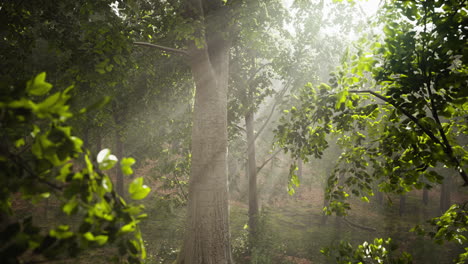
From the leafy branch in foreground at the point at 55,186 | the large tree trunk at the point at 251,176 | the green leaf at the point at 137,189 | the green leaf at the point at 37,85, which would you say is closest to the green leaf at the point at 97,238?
the leafy branch in foreground at the point at 55,186

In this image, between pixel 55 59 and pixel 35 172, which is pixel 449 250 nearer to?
pixel 35 172

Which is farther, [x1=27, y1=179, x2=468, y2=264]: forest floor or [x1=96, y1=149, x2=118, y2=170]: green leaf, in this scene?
[x1=27, y1=179, x2=468, y2=264]: forest floor

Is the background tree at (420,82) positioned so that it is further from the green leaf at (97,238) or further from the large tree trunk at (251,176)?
the large tree trunk at (251,176)

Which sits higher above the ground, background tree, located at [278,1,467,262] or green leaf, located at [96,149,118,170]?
background tree, located at [278,1,467,262]

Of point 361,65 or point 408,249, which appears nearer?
point 361,65

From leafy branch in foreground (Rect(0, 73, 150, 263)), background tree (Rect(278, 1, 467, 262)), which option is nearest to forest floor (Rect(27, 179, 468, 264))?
background tree (Rect(278, 1, 467, 262))

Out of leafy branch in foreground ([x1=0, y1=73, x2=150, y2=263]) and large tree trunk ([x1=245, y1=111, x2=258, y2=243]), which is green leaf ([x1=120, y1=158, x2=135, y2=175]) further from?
large tree trunk ([x1=245, y1=111, x2=258, y2=243])

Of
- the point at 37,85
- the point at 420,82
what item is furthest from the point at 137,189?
the point at 420,82

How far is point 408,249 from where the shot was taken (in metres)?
11.0

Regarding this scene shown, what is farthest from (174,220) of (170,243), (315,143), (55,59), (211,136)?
(315,143)

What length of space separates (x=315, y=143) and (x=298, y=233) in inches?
451

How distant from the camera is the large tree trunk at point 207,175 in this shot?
441 centimetres

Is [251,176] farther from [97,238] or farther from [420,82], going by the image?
[97,238]

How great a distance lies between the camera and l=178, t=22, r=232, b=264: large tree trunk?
14.5 ft
